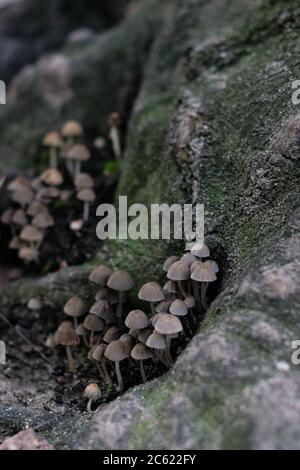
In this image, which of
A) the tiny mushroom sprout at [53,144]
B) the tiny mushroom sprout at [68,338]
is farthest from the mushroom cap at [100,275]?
the tiny mushroom sprout at [53,144]

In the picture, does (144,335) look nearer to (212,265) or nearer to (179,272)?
(179,272)

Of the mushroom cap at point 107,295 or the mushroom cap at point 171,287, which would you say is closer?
the mushroom cap at point 171,287

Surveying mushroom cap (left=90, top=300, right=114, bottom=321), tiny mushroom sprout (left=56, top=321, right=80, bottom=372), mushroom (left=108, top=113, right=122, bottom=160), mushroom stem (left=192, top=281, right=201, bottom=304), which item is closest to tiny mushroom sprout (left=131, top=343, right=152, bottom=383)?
mushroom stem (left=192, top=281, right=201, bottom=304)

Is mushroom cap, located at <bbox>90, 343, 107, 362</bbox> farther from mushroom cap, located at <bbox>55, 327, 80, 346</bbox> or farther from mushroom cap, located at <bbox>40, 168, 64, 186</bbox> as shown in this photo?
→ mushroom cap, located at <bbox>40, 168, 64, 186</bbox>

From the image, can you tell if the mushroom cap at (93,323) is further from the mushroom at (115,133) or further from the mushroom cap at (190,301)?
the mushroom at (115,133)

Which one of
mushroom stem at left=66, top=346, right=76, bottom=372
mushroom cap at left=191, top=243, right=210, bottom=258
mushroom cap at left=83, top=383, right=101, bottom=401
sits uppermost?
mushroom cap at left=191, top=243, right=210, bottom=258

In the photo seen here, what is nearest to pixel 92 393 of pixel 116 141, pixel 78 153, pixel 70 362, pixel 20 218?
pixel 70 362

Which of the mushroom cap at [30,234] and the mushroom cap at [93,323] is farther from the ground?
the mushroom cap at [30,234]
